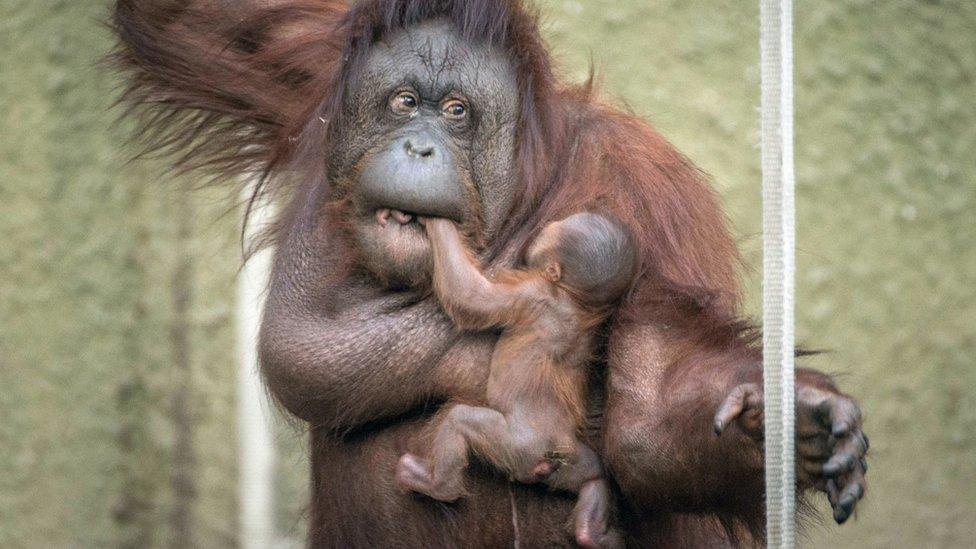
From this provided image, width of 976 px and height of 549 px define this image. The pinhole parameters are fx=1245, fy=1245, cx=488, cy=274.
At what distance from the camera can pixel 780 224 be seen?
1845 millimetres

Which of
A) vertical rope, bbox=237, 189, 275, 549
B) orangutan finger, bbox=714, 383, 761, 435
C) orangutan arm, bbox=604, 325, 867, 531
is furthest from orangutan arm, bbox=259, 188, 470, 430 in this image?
vertical rope, bbox=237, 189, 275, 549

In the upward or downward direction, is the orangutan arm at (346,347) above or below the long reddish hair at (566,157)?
below

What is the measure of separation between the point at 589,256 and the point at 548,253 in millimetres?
97

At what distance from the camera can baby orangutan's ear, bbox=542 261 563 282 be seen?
262 centimetres

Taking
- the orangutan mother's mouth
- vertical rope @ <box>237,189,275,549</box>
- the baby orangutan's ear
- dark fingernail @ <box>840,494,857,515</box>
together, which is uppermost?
the orangutan mother's mouth

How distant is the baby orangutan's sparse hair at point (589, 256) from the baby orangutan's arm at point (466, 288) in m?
0.07

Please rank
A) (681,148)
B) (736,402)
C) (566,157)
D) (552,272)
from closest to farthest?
1. (736,402)
2. (552,272)
3. (566,157)
4. (681,148)

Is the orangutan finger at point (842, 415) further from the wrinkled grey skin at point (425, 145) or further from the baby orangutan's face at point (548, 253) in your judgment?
the wrinkled grey skin at point (425, 145)

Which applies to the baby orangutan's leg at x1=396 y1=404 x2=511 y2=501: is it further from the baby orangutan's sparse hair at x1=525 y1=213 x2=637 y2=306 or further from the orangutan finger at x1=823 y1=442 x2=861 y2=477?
the orangutan finger at x1=823 y1=442 x2=861 y2=477

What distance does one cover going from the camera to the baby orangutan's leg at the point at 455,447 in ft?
8.32

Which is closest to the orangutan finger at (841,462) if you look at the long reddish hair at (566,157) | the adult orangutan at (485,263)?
the adult orangutan at (485,263)

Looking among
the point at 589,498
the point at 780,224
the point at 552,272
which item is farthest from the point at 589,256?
the point at 780,224

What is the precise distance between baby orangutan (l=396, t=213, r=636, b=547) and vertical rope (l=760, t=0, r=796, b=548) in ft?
2.19

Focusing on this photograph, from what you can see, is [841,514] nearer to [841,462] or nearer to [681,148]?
[841,462]
